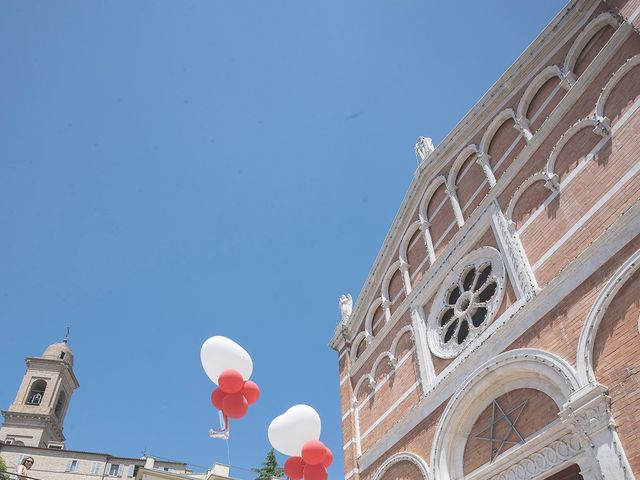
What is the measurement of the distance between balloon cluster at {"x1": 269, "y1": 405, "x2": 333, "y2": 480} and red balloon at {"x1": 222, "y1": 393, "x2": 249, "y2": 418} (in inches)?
31.1

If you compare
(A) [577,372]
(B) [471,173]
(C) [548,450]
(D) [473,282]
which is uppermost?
(B) [471,173]

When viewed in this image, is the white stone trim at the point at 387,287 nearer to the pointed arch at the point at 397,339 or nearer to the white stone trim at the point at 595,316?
the pointed arch at the point at 397,339

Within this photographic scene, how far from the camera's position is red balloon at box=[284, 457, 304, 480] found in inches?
406

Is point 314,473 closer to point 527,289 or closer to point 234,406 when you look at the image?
point 234,406

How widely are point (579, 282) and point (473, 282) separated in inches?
132

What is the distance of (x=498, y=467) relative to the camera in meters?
→ 9.52

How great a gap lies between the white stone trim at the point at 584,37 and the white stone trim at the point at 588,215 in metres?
3.58

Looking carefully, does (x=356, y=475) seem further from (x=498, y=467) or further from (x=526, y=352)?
(x=526, y=352)

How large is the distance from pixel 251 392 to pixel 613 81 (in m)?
Result: 9.12

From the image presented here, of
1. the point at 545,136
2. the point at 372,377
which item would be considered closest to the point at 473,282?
the point at 545,136

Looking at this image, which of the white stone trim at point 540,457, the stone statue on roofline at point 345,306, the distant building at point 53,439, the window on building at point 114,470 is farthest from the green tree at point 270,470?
the white stone trim at point 540,457

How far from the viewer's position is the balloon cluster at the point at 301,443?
1015 cm

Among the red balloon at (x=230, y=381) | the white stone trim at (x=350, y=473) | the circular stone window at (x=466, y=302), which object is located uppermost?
the circular stone window at (x=466, y=302)

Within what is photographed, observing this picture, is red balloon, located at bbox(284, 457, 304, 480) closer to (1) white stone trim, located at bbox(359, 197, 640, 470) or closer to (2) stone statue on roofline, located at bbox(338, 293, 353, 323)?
(1) white stone trim, located at bbox(359, 197, 640, 470)
